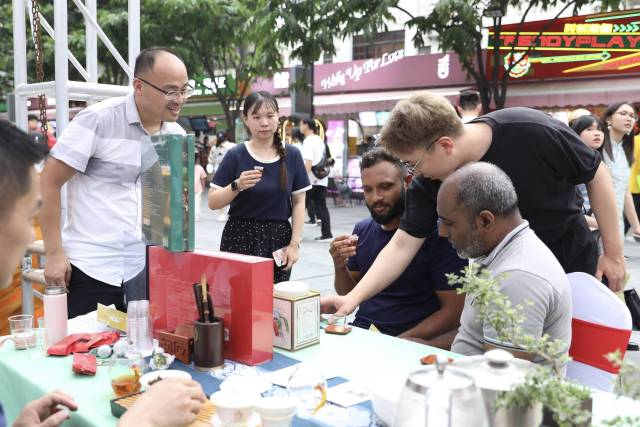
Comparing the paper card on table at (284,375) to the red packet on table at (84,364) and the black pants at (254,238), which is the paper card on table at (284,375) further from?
the black pants at (254,238)

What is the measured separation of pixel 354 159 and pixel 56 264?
1208 centimetres

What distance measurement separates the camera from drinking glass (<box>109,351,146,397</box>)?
156cm

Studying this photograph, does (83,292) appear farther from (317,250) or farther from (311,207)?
(311,207)

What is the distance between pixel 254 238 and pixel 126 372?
1926mm

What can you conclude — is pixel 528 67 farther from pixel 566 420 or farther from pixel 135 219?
pixel 566 420

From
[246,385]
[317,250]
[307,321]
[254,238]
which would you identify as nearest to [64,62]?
[254,238]

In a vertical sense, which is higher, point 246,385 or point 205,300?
point 205,300

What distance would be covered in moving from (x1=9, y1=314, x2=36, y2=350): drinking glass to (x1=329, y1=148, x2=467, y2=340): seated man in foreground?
45.8 inches

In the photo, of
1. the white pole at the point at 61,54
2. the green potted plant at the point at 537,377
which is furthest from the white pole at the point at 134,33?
the green potted plant at the point at 537,377

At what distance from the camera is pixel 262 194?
3648 millimetres

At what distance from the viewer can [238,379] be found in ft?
4.99

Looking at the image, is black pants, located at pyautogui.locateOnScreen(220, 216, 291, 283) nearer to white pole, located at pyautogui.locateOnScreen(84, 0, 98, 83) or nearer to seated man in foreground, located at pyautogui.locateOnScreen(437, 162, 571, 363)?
white pole, located at pyautogui.locateOnScreen(84, 0, 98, 83)

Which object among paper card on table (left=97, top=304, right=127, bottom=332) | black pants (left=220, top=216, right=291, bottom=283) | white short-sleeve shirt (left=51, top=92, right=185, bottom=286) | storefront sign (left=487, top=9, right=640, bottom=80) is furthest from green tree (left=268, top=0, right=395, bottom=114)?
paper card on table (left=97, top=304, right=127, bottom=332)

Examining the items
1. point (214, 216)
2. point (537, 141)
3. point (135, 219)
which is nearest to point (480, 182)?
point (537, 141)
